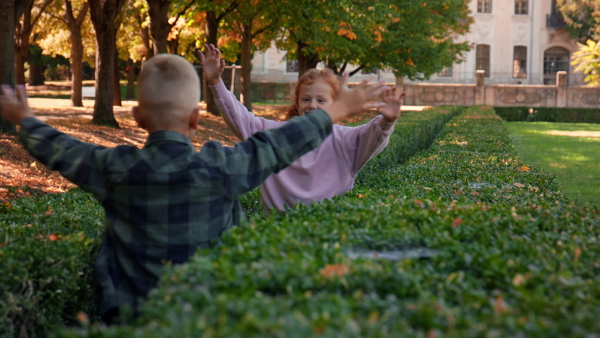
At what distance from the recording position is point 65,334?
1.63 meters

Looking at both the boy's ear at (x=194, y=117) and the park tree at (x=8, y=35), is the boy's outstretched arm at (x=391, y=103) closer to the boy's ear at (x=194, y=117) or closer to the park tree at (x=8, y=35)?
the boy's ear at (x=194, y=117)

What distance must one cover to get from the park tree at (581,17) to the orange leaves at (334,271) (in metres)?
49.2

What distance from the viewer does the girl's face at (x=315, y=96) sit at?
13.3 feet

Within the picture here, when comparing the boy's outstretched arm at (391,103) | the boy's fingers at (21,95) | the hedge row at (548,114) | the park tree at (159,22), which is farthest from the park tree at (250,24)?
the hedge row at (548,114)

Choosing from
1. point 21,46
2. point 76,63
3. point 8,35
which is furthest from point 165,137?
point 21,46

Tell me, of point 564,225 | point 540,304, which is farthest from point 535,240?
point 540,304

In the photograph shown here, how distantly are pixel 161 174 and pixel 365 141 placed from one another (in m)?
1.64

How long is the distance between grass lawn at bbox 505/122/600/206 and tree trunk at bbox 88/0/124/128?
1054cm

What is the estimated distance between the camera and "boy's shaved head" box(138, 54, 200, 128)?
106 inches

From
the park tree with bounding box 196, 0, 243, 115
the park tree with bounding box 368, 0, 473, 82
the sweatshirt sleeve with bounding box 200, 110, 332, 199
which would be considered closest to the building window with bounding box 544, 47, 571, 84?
the park tree with bounding box 368, 0, 473, 82

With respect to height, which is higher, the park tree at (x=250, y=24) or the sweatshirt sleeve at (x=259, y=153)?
the park tree at (x=250, y=24)

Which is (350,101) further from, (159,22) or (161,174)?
(159,22)

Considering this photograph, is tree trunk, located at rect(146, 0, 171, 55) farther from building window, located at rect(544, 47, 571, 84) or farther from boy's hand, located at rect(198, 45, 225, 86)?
building window, located at rect(544, 47, 571, 84)

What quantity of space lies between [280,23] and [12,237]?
1845cm
